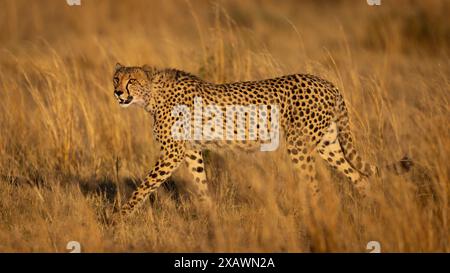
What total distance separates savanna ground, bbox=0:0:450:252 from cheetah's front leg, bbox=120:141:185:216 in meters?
0.13

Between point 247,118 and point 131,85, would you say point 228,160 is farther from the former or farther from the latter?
point 131,85

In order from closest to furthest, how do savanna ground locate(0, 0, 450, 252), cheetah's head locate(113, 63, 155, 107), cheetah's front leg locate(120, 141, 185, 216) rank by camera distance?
1. savanna ground locate(0, 0, 450, 252)
2. cheetah's front leg locate(120, 141, 185, 216)
3. cheetah's head locate(113, 63, 155, 107)

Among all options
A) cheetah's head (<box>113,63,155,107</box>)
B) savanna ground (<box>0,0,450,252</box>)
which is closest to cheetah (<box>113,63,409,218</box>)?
cheetah's head (<box>113,63,155,107</box>)

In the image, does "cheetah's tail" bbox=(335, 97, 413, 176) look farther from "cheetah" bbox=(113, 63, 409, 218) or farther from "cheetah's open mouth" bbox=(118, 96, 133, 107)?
"cheetah's open mouth" bbox=(118, 96, 133, 107)

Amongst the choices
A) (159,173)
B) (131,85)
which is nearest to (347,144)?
(159,173)

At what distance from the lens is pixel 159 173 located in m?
6.56

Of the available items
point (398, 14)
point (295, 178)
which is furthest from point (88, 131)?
point (398, 14)

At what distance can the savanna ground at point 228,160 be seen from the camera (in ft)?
18.1

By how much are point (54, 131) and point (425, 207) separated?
11.8 ft

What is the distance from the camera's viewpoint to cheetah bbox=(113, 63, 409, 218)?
660cm

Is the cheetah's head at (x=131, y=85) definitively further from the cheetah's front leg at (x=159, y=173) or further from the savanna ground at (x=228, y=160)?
the savanna ground at (x=228, y=160)

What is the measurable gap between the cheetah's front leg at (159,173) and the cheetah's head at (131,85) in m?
0.47

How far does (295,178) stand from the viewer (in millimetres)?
6309
